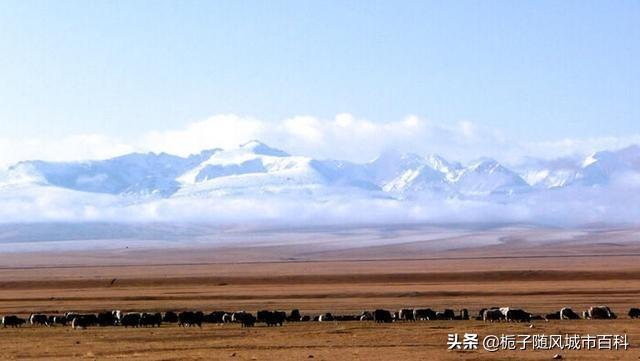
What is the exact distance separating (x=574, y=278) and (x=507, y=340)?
44.8 metres

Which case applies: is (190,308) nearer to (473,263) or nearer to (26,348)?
(26,348)

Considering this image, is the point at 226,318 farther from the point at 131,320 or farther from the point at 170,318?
the point at 131,320

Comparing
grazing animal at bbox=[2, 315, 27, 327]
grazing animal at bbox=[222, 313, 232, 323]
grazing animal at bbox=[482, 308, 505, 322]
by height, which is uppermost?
grazing animal at bbox=[482, 308, 505, 322]

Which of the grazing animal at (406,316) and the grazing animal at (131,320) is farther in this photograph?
the grazing animal at (406,316)

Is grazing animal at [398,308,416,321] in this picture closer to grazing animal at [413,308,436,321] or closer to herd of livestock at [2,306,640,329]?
herd of livestock at [2,306,640,329]

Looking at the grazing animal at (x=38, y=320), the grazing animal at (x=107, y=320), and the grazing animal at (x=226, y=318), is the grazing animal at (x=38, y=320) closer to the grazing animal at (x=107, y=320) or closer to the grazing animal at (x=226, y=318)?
the grazing animal at (x=107, y=320)

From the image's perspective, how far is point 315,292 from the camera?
62344mm

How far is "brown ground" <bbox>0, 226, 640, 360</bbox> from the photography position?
1184 inches

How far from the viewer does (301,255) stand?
124 m

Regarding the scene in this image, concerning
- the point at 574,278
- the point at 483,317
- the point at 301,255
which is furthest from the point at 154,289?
the point at 301,255

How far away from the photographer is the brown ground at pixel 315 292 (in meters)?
30.1

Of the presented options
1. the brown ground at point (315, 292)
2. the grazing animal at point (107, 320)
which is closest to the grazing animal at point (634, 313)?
the brown ground at point (315, 292)

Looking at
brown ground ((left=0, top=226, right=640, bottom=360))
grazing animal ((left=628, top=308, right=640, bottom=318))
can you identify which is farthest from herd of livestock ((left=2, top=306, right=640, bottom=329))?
brown ground ((left=0, top=226, right=640, bottom=360))

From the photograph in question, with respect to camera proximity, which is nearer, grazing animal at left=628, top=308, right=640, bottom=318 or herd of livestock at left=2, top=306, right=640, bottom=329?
herd of livestock at left=2, top=306, right=640, bottom=329
